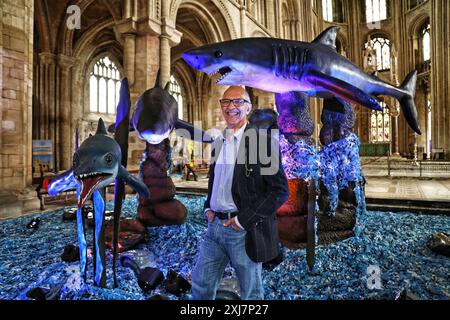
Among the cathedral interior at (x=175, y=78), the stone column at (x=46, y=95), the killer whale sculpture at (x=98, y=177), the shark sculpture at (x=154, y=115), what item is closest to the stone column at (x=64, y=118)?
the cathedral interior at (x=175, y=78)

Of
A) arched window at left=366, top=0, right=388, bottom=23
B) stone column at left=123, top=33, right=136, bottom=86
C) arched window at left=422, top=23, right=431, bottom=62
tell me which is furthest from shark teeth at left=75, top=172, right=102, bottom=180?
arched window at left=366, top=0, right=388, bottom=23

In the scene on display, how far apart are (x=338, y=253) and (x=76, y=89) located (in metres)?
18.6

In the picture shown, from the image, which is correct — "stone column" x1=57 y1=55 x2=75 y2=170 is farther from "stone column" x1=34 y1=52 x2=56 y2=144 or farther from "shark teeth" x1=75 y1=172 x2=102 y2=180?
"shark teeth" x1=75 y1=172 x2=102 y2=180

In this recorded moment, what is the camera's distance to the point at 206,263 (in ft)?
5.42

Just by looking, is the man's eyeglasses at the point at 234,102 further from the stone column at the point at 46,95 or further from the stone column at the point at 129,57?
the stone column at the point at 46,95

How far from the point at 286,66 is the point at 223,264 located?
87.6 inches

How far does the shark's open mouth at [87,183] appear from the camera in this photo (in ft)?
6.08

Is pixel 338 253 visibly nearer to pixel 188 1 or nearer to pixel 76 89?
pixel 188 1

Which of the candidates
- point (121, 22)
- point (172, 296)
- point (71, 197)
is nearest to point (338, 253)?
point (172, 296)

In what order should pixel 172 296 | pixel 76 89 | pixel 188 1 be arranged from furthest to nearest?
pixel 76 89, pixel 188 1, pixel 172 296

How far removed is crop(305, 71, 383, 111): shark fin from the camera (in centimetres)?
277

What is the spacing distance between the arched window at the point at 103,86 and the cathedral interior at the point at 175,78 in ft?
0.24

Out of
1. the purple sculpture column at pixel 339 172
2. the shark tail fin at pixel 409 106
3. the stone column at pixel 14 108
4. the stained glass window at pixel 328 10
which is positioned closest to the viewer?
the shark tail fin at pixel 409 106

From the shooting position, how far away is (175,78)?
80.8ft
